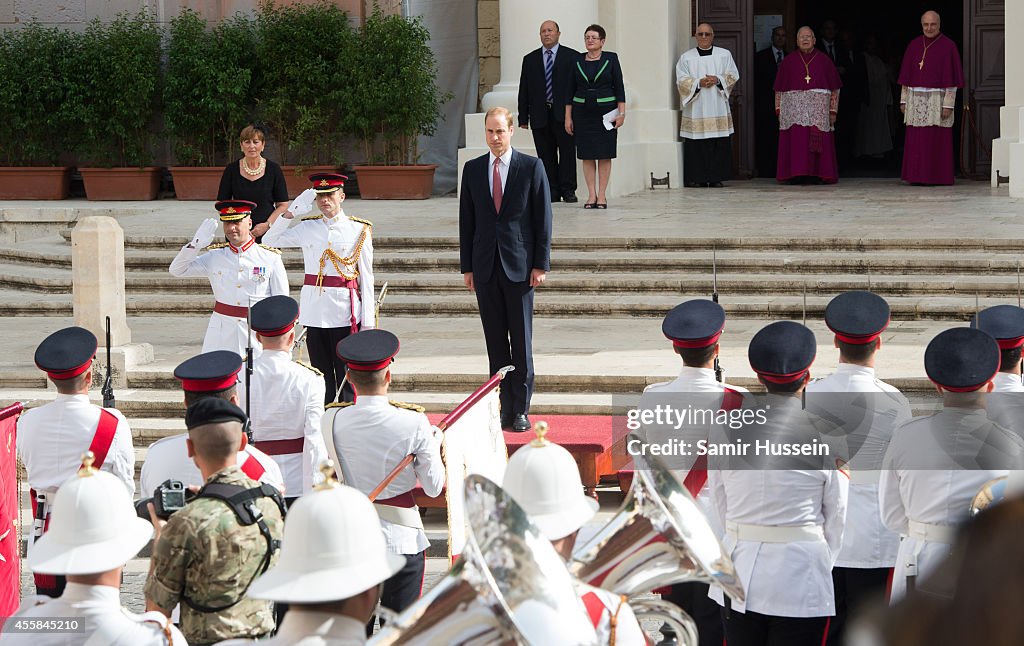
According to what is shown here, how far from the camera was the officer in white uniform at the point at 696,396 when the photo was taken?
4.77m

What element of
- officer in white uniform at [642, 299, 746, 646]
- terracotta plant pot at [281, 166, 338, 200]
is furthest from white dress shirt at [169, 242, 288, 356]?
terracotta plant pot at [281, 166, 338, 200]

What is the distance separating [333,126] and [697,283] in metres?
7.29

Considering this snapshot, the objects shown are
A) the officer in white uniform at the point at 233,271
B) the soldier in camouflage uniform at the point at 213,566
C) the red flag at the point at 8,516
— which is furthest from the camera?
the officer in white uniform at the point at 233,271

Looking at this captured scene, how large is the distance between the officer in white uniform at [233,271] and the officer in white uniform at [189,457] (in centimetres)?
301

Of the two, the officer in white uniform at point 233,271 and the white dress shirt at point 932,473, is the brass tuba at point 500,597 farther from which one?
the officer in white uniform at point 233,271

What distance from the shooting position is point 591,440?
7.74 m

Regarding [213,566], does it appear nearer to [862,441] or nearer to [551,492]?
[551,492]

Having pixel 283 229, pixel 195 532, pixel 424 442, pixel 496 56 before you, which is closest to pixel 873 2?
pixel 496 56

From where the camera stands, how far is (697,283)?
11539 mm

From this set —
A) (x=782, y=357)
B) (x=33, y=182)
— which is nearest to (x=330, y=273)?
(x=782, y=357)

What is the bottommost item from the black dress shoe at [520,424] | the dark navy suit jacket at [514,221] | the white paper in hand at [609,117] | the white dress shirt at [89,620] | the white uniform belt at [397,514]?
the black dress shoe at [520,424]

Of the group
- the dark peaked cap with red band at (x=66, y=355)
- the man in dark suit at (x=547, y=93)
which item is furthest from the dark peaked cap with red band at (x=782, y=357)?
the man in dark suit at (x=547, y=93)

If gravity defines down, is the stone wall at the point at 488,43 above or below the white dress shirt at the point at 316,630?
above

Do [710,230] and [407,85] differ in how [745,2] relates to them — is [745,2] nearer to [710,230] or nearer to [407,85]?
[407,85]
